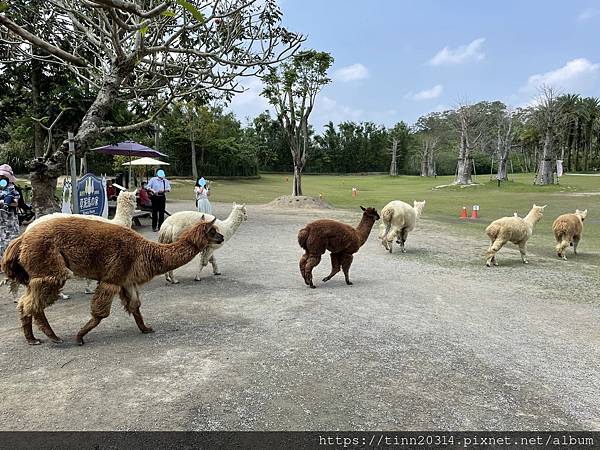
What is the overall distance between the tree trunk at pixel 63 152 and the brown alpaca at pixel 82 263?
6062 mm

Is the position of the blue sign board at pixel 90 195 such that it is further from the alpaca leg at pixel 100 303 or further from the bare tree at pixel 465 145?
the bare tree at pixel 465 145

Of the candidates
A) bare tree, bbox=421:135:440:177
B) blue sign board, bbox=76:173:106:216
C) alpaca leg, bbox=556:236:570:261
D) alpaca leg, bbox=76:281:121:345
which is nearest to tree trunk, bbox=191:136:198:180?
bare tree, bbox=421:135:440:177

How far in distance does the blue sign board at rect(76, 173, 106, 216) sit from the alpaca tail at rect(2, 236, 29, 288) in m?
4.93

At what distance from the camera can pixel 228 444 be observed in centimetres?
293

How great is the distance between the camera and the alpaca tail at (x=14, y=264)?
4.55 meters

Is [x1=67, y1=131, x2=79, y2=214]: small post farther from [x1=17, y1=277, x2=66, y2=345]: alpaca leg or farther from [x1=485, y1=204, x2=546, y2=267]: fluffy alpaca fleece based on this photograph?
[x1=485, y1=204, x2=546, y2=267]: fluffy alpaca fleece

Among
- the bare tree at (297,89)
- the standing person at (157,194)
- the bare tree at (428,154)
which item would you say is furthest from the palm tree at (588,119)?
the standing person at (157,194)

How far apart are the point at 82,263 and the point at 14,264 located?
2.30ft

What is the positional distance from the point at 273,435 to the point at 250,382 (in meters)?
0.79

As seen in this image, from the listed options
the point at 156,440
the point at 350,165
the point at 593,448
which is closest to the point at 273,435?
the point at 156,440

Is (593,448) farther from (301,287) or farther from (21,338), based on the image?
(21,338)

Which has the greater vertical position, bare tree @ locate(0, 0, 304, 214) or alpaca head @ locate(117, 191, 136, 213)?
bare tree @ locate(0, 0, 304, 214)

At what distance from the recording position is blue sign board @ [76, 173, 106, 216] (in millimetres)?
9500

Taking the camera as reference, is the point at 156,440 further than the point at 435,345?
No
